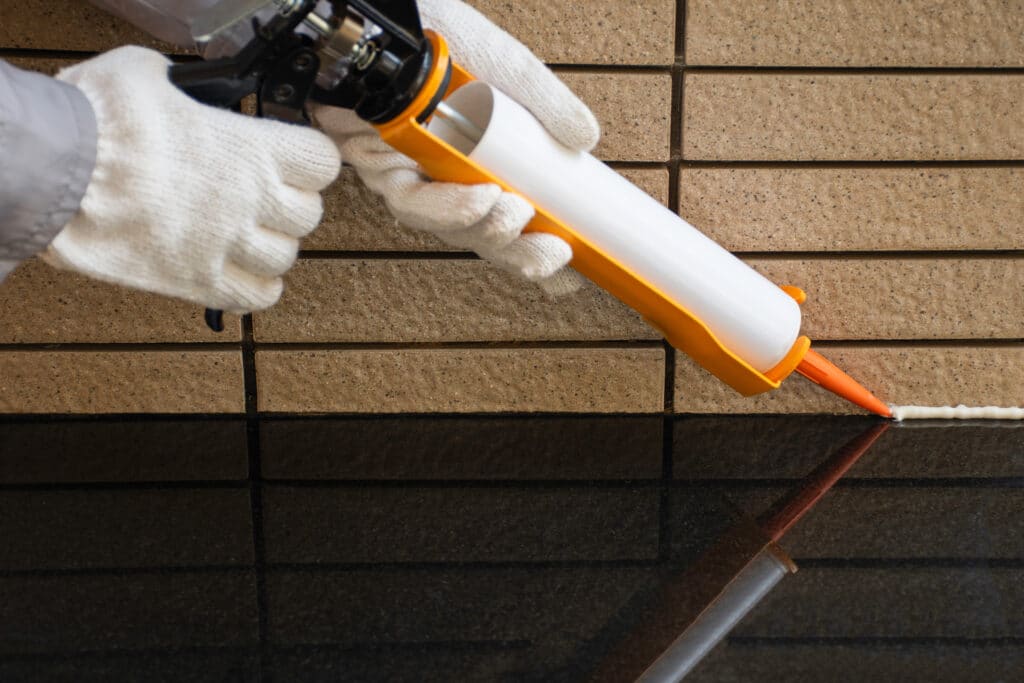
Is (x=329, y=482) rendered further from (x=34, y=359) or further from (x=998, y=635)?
(x=998, y=635)

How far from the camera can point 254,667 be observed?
0.73 m

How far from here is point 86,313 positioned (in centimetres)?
124

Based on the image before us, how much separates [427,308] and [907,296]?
701 mm

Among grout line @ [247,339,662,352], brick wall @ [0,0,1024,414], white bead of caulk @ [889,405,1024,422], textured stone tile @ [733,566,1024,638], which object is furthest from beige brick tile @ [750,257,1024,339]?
textured stone tile @ [733,566,1024,638]

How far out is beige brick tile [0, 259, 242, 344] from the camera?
1.23 metres

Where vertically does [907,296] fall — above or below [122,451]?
above

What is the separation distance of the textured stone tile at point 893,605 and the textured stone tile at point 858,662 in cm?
2

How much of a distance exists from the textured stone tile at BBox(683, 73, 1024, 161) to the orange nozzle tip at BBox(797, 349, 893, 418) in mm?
294

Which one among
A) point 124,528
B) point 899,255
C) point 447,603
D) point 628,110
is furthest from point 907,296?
point 124,528

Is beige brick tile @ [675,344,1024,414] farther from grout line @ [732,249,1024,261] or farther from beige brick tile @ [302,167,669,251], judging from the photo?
beige brick tile @ [302,167,669,251]

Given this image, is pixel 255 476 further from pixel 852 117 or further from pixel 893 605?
pixel 852 117

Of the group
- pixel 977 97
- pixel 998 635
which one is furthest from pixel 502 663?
pixel 977 97

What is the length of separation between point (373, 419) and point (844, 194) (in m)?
0.75

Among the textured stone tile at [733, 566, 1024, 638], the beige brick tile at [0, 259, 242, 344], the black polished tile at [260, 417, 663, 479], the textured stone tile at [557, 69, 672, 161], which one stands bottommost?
the beige brick tile at [0, 259, 242, 344]
